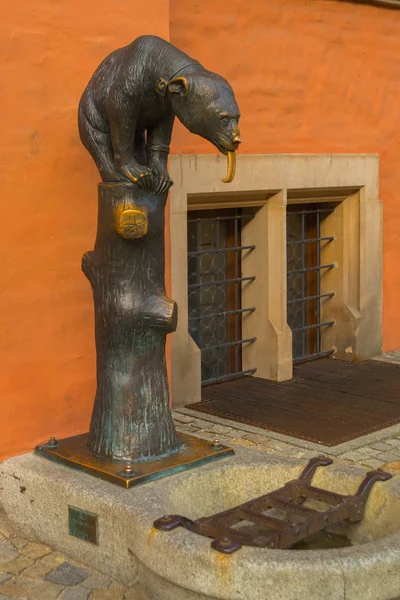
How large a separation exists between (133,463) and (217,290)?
3.30 m

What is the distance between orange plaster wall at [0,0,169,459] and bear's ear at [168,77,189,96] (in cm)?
114

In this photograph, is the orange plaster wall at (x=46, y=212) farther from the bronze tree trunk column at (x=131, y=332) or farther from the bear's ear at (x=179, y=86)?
the bear's ear at (x=179, y=86)

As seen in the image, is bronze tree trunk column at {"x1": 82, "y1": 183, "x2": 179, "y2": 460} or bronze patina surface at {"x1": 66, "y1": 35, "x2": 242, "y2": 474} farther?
bronze tree trunk column at {"x1": 82, "y1": 183, "x2": 179, "y2": 460}

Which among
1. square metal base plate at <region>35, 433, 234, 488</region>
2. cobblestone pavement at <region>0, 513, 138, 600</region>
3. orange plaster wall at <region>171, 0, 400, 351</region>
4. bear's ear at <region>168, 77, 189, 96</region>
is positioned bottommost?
cobblestone pavement at <region>0, 513, 138, 600</region>

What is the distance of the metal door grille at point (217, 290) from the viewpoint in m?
7.48

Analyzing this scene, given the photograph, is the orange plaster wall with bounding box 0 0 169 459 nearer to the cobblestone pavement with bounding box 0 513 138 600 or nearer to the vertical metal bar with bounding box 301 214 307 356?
the cobblestone pavement with bounding box 0 513 138 600

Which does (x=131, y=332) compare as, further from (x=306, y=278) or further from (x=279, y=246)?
(x=306, y=278)

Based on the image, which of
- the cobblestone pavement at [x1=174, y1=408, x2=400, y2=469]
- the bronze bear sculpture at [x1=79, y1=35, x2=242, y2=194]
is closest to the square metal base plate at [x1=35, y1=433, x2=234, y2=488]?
the cobblestone pavement at [x1=174, y1=408, x2=400, y2=469]

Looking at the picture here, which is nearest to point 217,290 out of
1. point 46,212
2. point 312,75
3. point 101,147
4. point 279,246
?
point 279,246

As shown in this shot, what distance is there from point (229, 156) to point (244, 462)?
1429mm

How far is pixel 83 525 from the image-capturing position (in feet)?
14.0

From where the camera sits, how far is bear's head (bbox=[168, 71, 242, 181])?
4133 mm

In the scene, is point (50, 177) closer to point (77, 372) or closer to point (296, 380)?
point (77, 372)

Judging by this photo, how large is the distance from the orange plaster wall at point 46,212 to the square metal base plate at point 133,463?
0.47 meters
